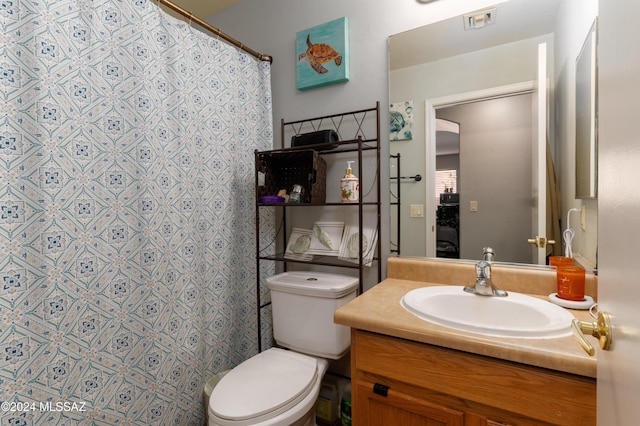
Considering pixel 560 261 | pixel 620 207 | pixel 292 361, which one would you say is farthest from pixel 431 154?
pixel 292 361

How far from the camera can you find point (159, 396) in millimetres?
1273

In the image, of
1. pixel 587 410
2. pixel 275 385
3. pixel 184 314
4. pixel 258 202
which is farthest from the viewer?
pixel 258 202

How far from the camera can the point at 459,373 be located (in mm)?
853

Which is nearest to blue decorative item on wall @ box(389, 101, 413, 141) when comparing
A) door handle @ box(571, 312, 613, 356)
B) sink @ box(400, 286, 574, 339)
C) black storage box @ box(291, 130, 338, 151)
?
black storage box @ box(291, 130, 338, 151)

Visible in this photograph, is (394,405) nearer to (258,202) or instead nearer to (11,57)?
(258,202)

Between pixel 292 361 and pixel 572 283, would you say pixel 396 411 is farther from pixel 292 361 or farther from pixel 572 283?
pixel 572 283

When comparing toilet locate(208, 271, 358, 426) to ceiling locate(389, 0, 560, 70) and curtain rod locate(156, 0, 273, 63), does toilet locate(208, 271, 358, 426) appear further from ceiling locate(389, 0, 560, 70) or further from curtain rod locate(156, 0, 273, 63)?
curtain rod locate(156, 0, 273, 63)

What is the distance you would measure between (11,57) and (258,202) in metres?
1.01

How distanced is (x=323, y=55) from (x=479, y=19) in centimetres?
75

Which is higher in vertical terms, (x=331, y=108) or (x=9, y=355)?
(x=331, y=108)

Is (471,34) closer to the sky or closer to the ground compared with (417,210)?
closer to the sky

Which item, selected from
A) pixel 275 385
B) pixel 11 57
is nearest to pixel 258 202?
pixel 275 385

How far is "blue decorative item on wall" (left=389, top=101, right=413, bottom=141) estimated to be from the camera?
4.78 feet

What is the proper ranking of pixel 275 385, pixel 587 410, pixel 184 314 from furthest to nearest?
pixel 184 314
pixel 275 385
pixel 587 410
